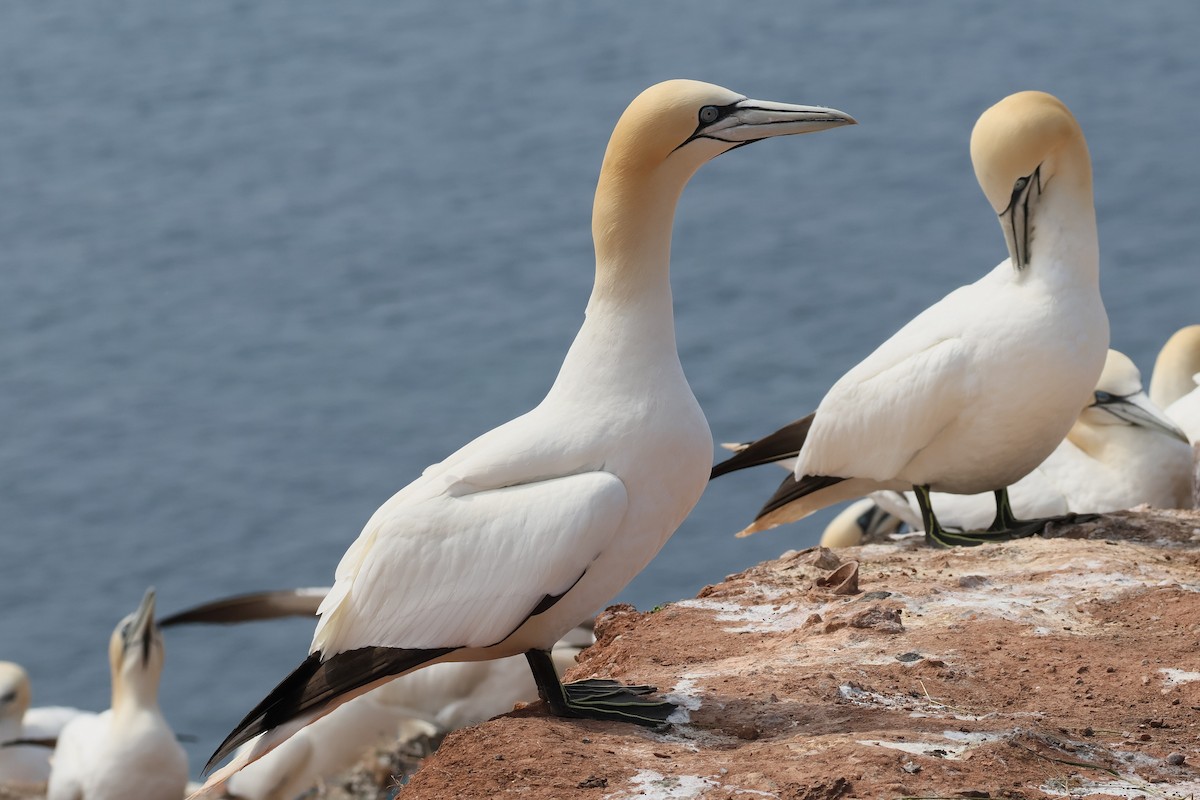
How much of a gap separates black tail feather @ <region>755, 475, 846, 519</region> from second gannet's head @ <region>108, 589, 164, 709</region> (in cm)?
351

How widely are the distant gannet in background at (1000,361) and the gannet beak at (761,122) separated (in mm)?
1664

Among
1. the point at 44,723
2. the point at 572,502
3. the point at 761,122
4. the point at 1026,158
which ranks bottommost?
the point at 44,723

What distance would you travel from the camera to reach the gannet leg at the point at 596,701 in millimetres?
3586

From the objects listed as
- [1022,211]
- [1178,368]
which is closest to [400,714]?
[1022,211]

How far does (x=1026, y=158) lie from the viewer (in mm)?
5410

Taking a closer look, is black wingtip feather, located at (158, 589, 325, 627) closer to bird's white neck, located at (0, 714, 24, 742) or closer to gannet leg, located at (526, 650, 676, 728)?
gannet leg, located at (526, 650, 676, 728)

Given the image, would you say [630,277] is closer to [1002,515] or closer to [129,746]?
[1002,515]

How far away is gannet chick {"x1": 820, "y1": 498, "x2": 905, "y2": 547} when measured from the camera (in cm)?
862

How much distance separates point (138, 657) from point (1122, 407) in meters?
4.57

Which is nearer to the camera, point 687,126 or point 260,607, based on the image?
point 687,126

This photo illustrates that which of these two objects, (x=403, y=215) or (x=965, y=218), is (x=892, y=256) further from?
(x=403, y=215)

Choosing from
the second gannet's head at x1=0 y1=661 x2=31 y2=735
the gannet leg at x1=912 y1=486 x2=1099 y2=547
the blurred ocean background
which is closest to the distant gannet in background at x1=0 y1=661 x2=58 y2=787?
the second gannet's head at x1=0 y1=661 x2=31 y2=735

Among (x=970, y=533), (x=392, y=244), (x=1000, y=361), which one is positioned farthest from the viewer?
(x=392, y=244)

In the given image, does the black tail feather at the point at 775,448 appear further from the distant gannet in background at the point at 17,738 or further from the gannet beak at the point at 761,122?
the distant gannet in background at the point at 17,738
